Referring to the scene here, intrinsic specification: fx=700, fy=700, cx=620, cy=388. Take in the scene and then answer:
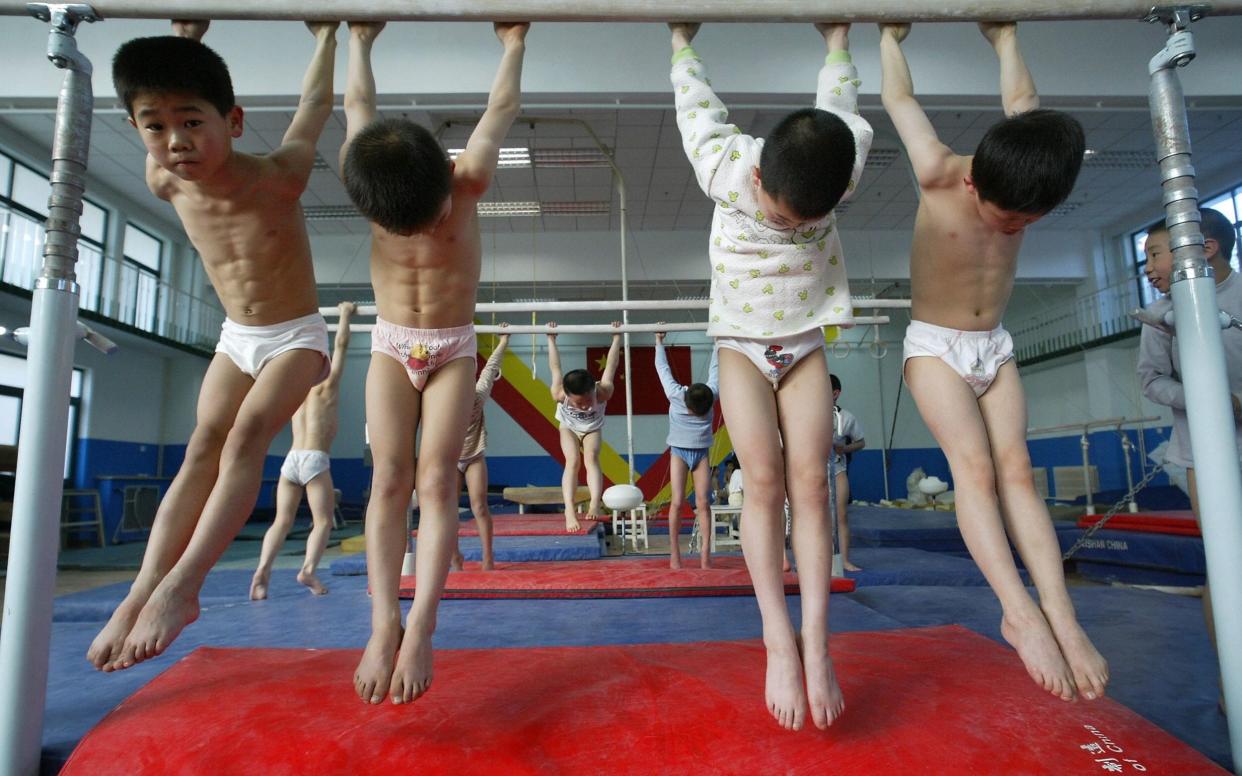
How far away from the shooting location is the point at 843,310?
1.89 m

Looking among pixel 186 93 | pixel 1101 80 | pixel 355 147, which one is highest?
pixel 1101 80

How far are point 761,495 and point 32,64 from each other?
7.56 m

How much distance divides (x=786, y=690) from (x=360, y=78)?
2034 millimetres

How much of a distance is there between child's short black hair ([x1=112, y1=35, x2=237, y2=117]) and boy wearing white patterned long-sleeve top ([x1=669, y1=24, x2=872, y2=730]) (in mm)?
1290

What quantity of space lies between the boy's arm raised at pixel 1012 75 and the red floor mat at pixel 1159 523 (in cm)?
459

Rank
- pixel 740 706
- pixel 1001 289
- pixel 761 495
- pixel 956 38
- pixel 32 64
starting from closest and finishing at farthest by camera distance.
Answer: pixel 740 706 < pixel 761 495 < pixel 1001 289 < pixel 32 64 < pixel 956 38

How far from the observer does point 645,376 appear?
16.3 meters

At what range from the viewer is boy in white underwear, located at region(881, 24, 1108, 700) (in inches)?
66.7

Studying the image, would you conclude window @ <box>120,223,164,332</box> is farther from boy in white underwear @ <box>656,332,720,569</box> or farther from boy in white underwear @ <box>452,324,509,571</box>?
boy in white underwear @ <box>656,332,720,569</box>

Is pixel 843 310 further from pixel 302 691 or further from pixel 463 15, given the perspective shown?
pixel 302 691

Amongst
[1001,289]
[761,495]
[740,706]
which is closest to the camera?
[740,706]

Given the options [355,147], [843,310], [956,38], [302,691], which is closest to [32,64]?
[355,147]

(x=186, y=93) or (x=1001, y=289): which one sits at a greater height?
(x=186, y=93)

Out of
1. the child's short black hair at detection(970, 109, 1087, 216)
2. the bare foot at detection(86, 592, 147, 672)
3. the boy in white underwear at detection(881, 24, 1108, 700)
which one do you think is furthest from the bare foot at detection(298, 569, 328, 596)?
the child's short black hair at detection(970, 109, 1087, 216)
